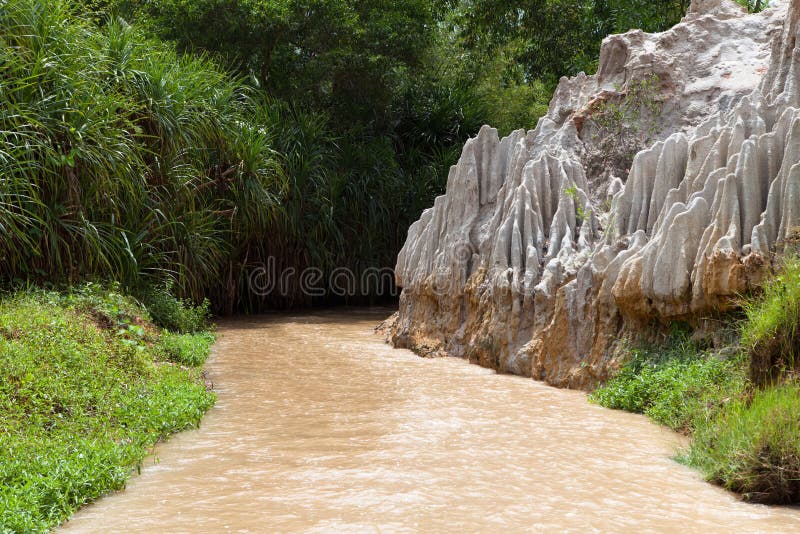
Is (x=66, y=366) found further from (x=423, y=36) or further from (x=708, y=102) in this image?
(x=423, y=36)

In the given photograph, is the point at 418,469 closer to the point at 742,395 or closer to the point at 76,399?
the point at 742,395

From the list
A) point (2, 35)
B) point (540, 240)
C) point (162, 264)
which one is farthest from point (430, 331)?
point (2, 35)

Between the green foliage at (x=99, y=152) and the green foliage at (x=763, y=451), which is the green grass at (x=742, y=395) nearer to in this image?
the green foliage at (x=763, y=451)

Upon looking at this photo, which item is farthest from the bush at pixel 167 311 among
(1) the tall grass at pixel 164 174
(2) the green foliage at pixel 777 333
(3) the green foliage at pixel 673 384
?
(2) the green foliage at pixel 777 333

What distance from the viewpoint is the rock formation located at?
261 inches

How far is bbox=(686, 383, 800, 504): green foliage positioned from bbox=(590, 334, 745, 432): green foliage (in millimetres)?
726

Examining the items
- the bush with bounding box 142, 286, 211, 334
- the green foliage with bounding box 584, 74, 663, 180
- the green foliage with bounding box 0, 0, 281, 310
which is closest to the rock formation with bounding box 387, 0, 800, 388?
the green foliage with bounding box 584, 74, 663, 180

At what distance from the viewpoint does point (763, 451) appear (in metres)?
4.48

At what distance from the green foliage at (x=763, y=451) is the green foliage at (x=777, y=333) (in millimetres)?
270

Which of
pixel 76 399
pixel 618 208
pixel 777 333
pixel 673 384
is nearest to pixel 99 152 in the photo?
pixel 76 399

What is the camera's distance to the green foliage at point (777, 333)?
16.7 feet

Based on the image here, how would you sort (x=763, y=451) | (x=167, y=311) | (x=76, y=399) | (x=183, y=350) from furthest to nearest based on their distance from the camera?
(x=167, y=311), (x=183, y=350), (x=76, y=399), (x=763, y=451)

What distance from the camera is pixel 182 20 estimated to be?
1708 cm

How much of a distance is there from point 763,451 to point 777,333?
1.01 metres
